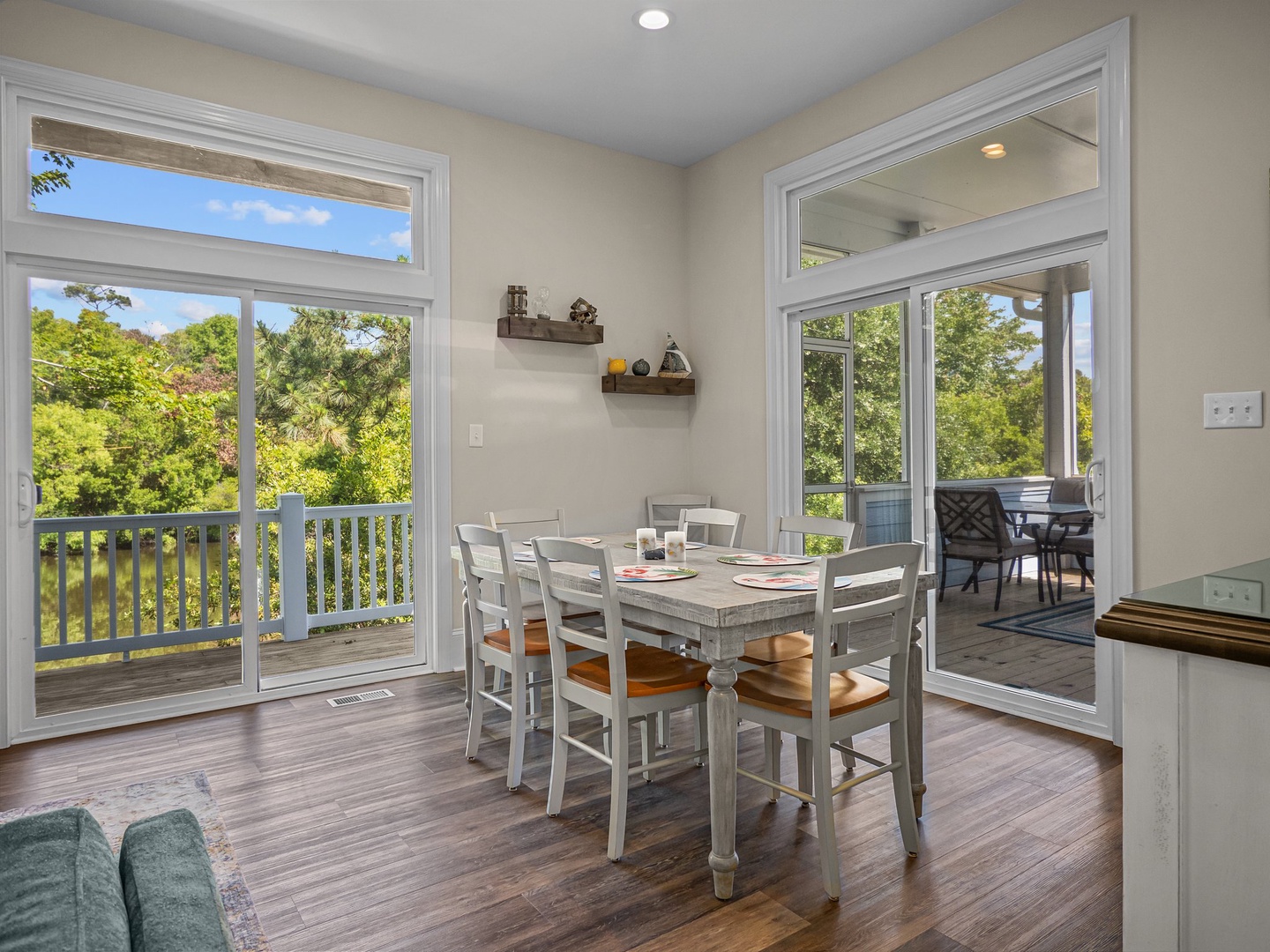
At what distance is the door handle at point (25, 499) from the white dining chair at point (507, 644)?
1796mm

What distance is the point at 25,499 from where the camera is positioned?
10.2ft

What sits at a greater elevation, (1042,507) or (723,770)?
(1042,507)

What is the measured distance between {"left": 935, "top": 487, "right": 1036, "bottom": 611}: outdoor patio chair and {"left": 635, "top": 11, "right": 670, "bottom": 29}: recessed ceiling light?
2.40 m

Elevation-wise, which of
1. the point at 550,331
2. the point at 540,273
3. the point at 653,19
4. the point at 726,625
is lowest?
the point at 726,625

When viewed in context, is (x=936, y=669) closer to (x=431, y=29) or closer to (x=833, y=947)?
(x=833, y=947)

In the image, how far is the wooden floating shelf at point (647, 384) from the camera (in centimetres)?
455

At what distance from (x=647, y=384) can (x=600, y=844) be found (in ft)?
9.65

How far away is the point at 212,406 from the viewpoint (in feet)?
11.6

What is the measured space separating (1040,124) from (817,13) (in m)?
1.03

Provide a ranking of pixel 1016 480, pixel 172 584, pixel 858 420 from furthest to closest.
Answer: pixel 858 420, pixel 172 584, pixel 1016 480

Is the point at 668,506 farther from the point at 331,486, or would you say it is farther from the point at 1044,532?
the point at 1044,532

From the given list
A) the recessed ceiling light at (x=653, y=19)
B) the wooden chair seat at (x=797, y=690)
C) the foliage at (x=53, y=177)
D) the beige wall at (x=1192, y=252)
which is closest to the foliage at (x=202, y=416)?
the foliage at (x=53, y=177)

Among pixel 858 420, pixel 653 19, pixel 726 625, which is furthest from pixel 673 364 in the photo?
pixel 726 625

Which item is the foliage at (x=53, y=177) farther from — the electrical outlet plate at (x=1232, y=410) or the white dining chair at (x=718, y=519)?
the electrical outlet plate at (x=1232, y=410)
